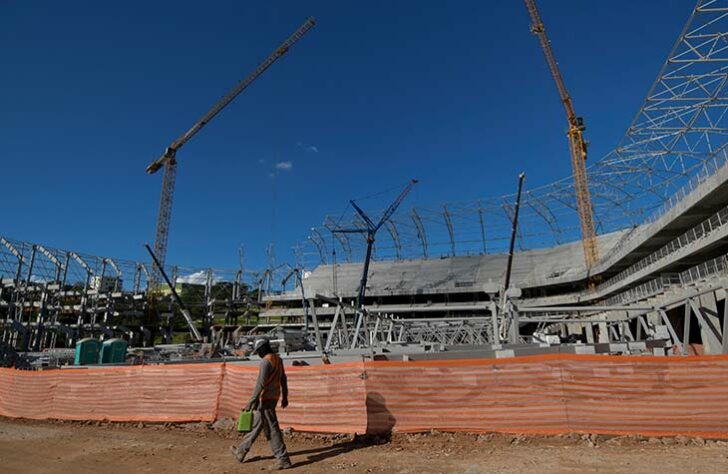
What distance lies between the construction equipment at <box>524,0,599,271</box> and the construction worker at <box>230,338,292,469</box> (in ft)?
187

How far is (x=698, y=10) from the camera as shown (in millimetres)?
21438

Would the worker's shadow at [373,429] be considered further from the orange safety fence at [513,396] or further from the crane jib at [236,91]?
the crane jib at [236,91]

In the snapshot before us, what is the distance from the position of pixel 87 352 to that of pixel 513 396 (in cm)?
2251

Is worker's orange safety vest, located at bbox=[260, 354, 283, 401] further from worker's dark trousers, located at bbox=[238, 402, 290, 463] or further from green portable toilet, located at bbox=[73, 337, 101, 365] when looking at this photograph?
green portable toilet, located at bbox=[73, 337, 101, 365]

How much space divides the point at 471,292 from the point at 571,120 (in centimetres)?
3103

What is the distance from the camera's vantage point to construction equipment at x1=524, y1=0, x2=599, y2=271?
5916 centimetres

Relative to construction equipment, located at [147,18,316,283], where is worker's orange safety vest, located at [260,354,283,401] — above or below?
below

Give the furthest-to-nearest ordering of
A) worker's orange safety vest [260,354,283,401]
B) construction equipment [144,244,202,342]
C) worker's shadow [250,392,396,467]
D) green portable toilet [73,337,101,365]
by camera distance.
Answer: construction equipment [144,244,202,342]
green portable toilet [73,337,101,365]
worker's shadow [250,392,396,467]
worker's orange safety vest [260,354,283,401]

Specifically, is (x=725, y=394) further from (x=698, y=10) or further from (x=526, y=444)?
(x=698, y=10)

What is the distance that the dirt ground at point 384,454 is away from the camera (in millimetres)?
5227

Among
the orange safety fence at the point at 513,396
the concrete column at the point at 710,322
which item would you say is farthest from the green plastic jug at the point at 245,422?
the concrete column at the point at 710,322

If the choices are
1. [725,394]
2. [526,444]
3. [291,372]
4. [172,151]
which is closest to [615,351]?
[725,394]

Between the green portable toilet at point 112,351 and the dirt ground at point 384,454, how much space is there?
15.1 m

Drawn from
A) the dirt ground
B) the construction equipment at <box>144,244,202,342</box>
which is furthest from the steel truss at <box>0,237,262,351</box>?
the dirt ground
